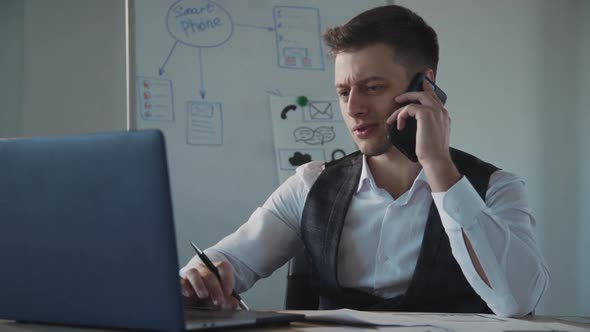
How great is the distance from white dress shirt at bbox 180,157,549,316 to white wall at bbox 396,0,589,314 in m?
1.74

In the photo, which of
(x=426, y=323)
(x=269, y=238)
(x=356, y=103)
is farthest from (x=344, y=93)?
(x=426, y=323)

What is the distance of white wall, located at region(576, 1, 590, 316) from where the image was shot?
329 cm

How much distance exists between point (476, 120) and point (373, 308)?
6.73 feet

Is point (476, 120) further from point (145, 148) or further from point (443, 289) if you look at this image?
point (145, 148)

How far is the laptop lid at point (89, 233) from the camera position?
809 millimetres

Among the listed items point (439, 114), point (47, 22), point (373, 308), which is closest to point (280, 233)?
point (373, 308)

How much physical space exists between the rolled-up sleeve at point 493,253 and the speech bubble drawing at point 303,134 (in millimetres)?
1416

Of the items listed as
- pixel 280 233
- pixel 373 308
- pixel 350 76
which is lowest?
pixel 373 308

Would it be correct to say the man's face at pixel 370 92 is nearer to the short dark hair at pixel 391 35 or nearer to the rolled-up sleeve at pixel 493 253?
the short dark hair at pixel 391 35

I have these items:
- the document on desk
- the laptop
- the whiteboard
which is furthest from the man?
the whiteboard

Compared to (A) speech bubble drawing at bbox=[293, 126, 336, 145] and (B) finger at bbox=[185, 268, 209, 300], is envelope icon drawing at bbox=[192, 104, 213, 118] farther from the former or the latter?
(B) finger at bbox=[185, 268, 209, 300]

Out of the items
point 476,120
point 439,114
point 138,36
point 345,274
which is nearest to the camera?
point 439,114

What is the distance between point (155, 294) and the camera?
2.69 ft

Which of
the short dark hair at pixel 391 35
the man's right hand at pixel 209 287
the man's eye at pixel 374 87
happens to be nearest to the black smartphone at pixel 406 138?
the man's eye at pixel 374 87
